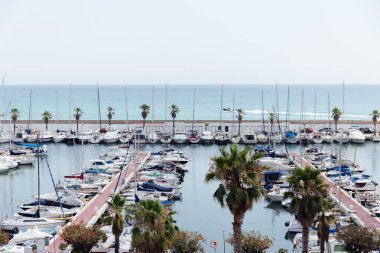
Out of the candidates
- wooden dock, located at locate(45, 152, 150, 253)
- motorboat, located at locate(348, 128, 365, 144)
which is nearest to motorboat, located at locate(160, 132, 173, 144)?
motorboat, located at locate(348, 128, 365, 144)

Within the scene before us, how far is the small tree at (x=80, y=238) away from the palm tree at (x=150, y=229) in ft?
20.5

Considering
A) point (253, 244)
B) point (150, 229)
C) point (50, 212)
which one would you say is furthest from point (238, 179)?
point (50, 212)

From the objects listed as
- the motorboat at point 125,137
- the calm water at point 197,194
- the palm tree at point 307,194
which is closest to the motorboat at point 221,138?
the calm water at point 197,194

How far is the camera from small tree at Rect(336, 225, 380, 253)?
103ft

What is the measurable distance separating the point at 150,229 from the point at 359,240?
12.6 metres

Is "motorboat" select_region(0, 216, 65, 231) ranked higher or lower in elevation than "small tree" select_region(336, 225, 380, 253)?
lower

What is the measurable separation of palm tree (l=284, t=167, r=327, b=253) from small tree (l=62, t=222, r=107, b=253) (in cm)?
1182

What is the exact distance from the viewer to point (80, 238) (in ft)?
106

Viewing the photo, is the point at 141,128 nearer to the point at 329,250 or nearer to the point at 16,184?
the point at 16,184

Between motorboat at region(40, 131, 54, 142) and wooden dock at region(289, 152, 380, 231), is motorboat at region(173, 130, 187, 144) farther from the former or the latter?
wooden dock at region(289, 152, 380, 231)

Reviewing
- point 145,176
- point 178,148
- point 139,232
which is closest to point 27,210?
point 145,176

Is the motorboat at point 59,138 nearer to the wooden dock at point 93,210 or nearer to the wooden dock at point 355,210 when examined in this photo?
the wooden dock at point 93,210

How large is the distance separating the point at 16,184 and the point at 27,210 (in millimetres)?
18066

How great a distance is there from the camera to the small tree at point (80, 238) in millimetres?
32219
